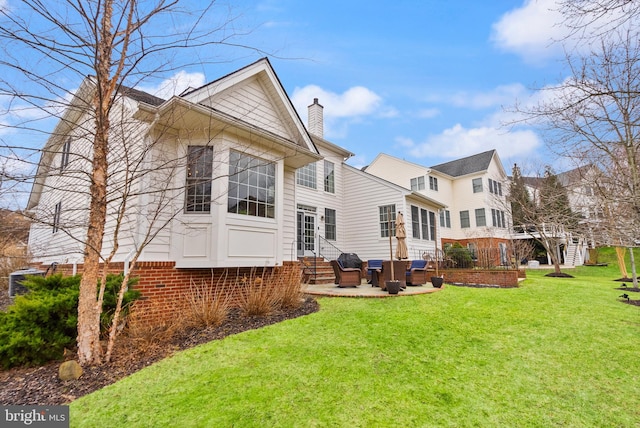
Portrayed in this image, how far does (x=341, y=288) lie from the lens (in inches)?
379

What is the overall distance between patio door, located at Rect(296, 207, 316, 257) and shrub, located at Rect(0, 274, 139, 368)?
9.50 m

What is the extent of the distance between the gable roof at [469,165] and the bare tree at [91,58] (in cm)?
2496

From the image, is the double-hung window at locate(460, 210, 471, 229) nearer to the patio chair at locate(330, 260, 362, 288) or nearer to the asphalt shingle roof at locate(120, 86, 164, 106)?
the patio chair at locate(330, 260, 362, 288)

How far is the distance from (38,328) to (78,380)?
113 centimetres

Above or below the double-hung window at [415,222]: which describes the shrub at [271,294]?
below

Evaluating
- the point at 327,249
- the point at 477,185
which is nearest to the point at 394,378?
the point at 327,249

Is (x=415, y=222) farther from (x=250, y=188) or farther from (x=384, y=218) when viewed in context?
(x=250, y=188)

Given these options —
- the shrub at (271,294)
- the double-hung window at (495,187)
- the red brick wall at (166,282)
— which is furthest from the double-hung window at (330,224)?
the double-hung window at (495,187)

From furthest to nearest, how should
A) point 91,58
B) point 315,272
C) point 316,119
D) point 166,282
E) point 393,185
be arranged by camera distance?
point 316,119
point 393,185
point 315,272
point 166,282
point 91,58

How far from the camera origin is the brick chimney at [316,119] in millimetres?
16234

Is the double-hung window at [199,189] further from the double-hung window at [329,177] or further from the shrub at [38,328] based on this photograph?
the double-hung window at [329,177]

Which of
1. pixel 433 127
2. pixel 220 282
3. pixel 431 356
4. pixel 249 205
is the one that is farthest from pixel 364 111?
pixel 431 356

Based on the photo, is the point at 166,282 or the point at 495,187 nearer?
the point at 166,282

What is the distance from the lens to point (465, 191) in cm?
2459
